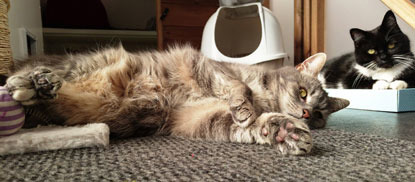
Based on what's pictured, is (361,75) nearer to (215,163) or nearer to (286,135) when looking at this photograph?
(286,135)

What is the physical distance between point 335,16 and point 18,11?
8.19ft

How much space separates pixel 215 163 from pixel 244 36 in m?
2.36

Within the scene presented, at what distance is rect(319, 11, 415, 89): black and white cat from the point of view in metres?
1.93

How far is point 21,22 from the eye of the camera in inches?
74.9

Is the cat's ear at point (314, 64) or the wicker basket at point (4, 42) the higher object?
the wicker basket at point (4, 42)

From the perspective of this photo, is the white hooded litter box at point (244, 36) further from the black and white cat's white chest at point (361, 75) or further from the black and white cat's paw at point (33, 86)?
the black and white cat's paw at point (33, 86)

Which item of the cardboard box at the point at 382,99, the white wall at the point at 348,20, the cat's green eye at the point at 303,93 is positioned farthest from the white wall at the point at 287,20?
the cat's green eye at the point at 303,93

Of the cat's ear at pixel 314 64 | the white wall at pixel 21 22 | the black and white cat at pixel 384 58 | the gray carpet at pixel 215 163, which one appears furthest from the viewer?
the black and white cat at pixel 384 58

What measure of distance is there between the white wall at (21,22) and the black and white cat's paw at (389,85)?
6.95ft

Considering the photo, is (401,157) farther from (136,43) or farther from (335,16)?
(136,43)

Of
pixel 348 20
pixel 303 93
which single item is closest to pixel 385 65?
pixel 348 20

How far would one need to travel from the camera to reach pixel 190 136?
1111mm

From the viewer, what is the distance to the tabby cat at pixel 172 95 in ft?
3.33

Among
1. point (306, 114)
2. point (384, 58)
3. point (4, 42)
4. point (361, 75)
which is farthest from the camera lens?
point (361, 75)
